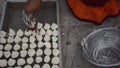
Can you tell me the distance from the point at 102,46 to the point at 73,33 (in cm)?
23

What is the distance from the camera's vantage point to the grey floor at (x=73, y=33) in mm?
1533

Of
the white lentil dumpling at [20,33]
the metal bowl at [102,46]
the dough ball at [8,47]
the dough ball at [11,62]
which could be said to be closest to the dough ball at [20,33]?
the white lentil dumpling at [20,33]

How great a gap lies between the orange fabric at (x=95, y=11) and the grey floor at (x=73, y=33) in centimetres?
4

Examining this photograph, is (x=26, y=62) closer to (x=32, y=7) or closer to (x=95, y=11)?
(x=32, y=7)

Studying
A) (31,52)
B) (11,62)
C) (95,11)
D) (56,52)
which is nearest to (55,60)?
(56,52)

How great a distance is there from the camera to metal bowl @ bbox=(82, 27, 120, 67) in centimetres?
147

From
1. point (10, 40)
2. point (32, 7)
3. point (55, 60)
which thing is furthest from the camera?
point (10, 40)

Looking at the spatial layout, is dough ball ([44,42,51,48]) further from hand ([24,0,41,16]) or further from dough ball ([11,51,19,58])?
hand ([24,0,41,16])

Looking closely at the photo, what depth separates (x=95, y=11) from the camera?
5.47 feet

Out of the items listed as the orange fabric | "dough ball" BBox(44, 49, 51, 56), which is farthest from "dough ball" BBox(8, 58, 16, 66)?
the orange fabric

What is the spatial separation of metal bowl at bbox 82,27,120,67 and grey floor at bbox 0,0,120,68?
0.21ft

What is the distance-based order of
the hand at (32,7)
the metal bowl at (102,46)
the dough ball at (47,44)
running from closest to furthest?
1. the hand at (32,7)
2. the metal bowl at (102,46)
3. the dough ball at (47,44)

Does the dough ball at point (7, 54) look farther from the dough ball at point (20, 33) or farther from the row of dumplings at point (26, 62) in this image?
the dough ball at point (20, 33)

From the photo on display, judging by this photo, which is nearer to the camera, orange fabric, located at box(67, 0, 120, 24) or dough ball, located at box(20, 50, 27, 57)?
dough ball, located at box(20, 50, 27, 57)
